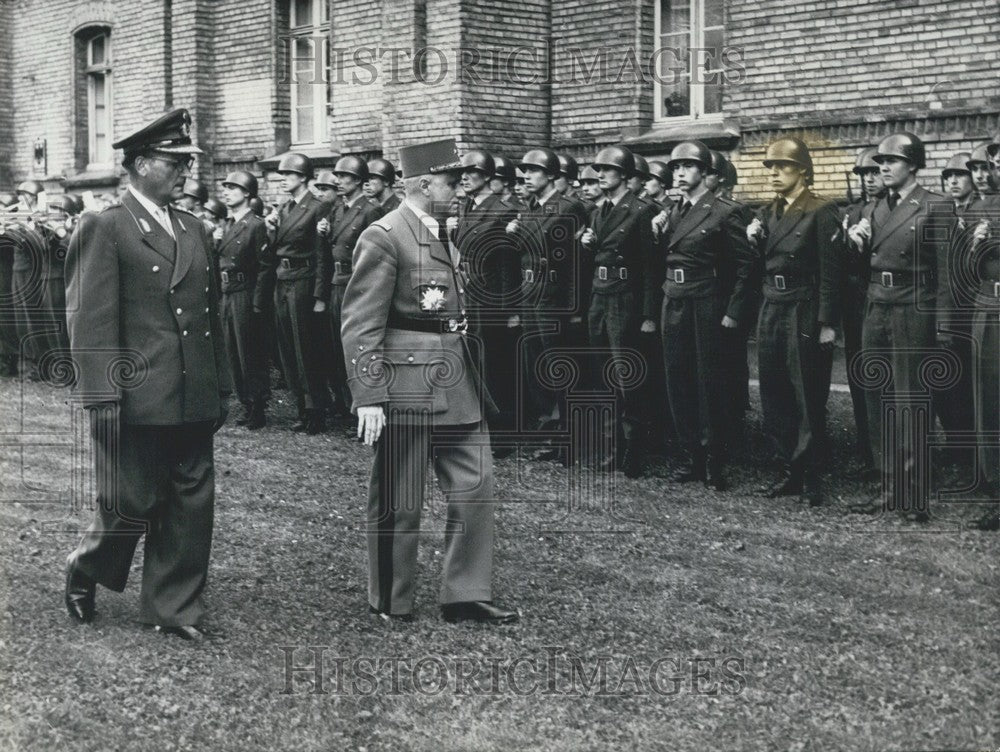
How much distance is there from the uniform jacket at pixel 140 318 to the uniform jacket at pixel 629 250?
4.25 m

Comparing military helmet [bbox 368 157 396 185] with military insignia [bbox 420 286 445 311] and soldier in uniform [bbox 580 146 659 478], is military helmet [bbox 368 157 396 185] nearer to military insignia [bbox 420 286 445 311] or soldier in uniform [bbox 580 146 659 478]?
soldier in uniform [bbox 580 146 659 478]

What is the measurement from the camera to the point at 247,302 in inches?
476

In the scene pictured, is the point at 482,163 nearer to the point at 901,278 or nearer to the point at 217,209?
the point at 901,278

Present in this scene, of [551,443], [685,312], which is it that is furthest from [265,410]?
[685,312]

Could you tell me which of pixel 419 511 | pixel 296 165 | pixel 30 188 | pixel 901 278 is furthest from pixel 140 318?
pixel 30 188

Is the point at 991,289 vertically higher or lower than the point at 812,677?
higher

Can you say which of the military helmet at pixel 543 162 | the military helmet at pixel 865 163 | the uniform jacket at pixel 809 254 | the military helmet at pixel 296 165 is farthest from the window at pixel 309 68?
the uniform jacket at pixel 809 254

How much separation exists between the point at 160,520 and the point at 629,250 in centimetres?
466

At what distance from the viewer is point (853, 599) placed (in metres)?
6.10

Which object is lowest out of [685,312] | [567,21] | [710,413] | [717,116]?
[710,413]

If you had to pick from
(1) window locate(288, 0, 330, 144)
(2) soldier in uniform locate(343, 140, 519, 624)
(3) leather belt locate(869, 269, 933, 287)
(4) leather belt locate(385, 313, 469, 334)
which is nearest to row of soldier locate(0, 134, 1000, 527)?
(3) leather belt locate(869, 269, 933, 287)

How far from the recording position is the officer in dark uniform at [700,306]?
8828mm

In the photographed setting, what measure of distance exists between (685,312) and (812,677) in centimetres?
428

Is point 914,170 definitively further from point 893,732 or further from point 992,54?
point 893,732
